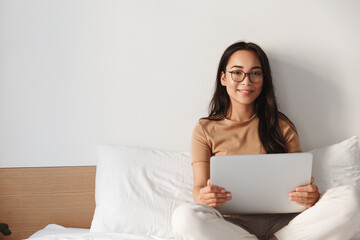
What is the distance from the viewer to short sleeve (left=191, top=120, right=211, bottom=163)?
Result: 1.58 metres

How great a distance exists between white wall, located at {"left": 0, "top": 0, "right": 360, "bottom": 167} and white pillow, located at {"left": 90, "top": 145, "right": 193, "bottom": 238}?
0.11 m

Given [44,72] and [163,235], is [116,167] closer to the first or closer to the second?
[163,235]

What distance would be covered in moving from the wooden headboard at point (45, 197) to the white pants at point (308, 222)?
730 mm

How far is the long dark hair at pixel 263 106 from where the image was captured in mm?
1597

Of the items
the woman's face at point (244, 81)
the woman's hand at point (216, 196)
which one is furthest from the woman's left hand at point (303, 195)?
the woman's face at point (244, 81)

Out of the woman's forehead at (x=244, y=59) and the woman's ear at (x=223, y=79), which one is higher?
the woman's forehead at (x=244, y=59)

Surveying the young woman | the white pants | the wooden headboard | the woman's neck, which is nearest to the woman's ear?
the young woman

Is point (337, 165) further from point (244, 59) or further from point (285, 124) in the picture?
point (244, 59)

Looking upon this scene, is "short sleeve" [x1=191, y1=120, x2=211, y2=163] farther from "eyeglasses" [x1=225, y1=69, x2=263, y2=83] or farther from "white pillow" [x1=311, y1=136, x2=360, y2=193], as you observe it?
"white pillow" [x1=311, y1=136, x2=360, y2=193]

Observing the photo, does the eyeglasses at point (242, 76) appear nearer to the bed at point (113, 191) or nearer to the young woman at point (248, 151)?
the young woman at point (248, 151)

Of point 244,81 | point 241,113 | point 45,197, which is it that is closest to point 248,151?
point 241,113

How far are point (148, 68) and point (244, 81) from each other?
485 mm

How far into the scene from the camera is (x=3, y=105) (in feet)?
5.87

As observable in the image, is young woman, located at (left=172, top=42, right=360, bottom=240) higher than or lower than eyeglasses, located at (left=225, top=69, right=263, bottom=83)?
lower
